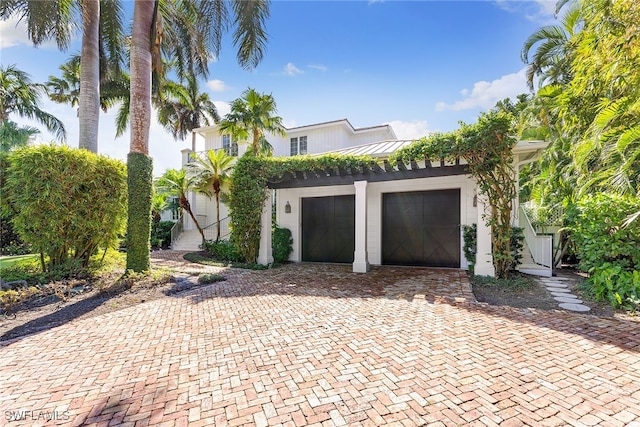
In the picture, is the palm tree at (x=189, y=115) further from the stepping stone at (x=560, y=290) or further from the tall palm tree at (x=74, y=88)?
the stepping stone at (x=560, y=290)

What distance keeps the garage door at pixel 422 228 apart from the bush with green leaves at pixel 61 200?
8.32 metres

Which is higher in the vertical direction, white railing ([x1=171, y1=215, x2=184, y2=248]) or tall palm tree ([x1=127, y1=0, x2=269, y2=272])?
tall palm tree ([x1=127, y1=0, x2=269, y2=272])

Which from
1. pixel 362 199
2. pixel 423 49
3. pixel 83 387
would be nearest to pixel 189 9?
pixel 423 49

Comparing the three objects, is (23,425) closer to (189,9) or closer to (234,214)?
(234,214)

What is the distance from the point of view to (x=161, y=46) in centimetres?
985

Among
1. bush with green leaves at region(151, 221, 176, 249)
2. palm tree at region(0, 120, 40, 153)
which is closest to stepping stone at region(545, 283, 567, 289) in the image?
bush with green leaves at region(151, 221, 176, 249)

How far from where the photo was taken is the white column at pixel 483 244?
7.39m

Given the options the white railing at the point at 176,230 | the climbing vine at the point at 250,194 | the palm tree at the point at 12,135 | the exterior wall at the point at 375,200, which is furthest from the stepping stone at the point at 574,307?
the palm tree at the point at 12,135

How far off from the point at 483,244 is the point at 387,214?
3296 millimetres

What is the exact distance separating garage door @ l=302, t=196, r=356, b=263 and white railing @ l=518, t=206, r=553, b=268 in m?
5.34

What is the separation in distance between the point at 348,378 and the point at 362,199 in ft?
21.1

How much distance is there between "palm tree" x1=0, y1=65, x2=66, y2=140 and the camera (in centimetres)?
1469

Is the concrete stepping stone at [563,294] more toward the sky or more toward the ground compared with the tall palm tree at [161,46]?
more toward the ground

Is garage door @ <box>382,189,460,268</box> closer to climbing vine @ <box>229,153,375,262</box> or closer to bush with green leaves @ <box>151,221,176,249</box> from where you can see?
climbing vine @ <box>229,153,375,262</box>
